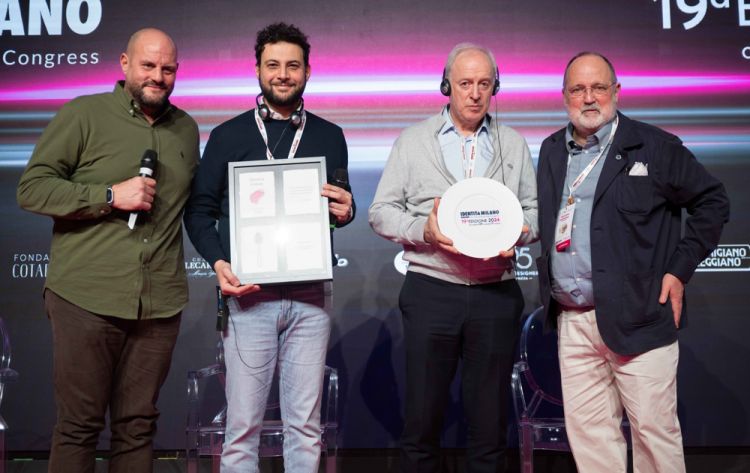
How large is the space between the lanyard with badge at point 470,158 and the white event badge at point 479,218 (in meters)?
0.20

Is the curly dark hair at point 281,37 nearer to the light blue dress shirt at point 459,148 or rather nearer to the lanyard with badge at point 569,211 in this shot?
the light blue dress shirt at point 459,148

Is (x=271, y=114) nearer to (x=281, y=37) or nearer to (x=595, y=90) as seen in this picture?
(x=281, y=37)

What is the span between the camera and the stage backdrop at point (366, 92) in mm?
4371

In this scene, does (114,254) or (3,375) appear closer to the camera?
(114,254)

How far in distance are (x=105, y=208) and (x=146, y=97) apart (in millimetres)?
484

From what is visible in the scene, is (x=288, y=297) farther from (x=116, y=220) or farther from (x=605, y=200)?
(x=605, y=200)

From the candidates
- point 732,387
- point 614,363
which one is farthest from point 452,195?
point 732,387

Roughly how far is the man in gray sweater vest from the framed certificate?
0.99 feet

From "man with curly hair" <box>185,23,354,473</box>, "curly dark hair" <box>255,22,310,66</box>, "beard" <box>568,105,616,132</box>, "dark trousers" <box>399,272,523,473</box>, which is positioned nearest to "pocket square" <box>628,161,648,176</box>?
"beard" <box>568,105,616,132</box>

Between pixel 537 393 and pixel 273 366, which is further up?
pixel 273 366

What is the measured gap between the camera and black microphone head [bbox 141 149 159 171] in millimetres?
2742

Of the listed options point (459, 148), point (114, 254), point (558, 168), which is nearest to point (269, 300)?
point (114, 254)

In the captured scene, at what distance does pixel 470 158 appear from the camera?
9.53 ft

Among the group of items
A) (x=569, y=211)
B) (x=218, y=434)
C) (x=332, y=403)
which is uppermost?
(x=569, y=211)
